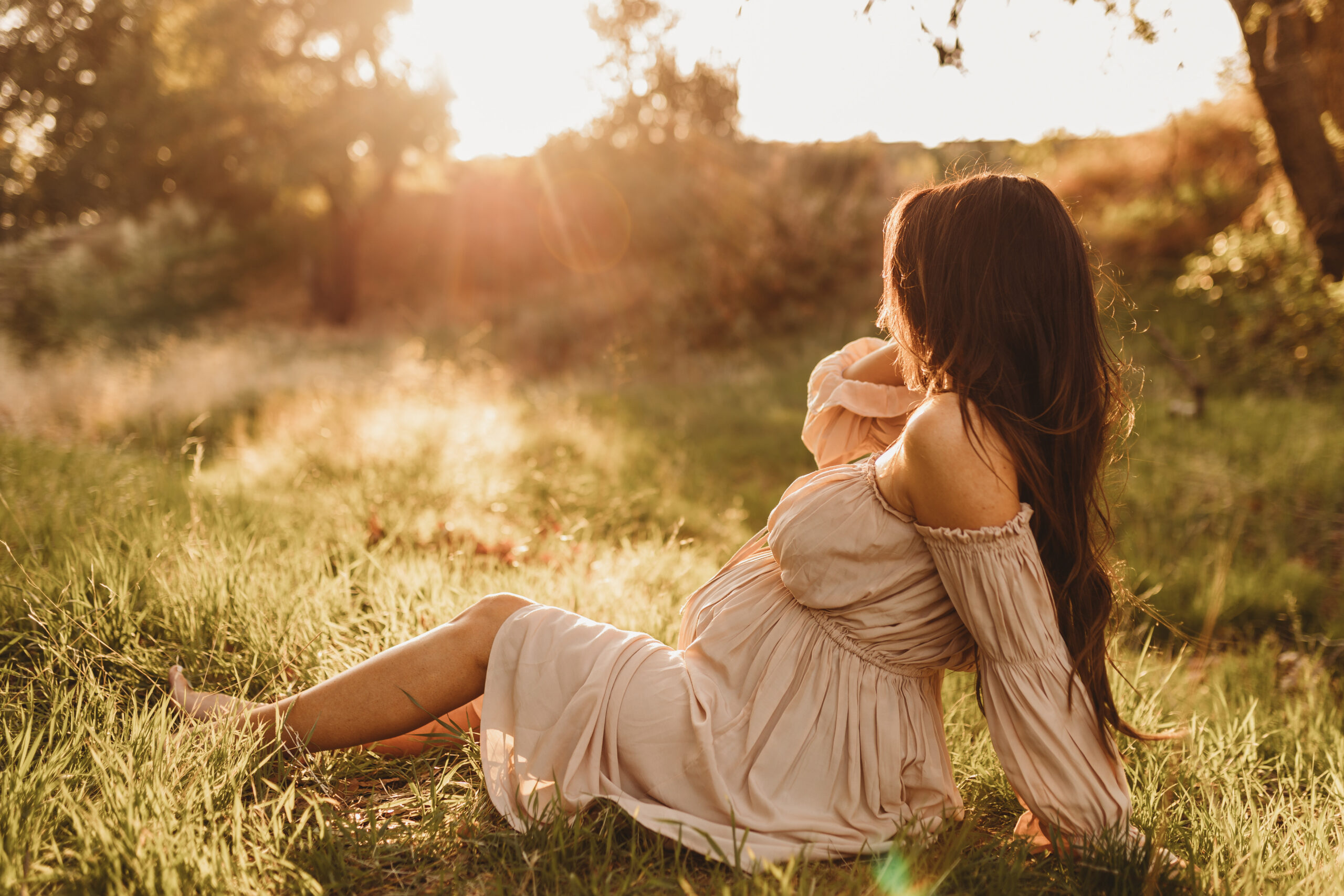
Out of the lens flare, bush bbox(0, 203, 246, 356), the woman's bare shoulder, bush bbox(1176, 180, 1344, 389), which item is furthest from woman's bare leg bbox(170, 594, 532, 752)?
the lens flare

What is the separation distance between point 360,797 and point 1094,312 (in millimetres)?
2202

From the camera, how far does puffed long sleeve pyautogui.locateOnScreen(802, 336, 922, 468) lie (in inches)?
89.0

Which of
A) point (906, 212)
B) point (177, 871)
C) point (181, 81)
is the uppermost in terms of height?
point (181, 81)

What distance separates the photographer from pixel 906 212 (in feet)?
6.13

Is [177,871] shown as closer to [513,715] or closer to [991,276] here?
[513,715]

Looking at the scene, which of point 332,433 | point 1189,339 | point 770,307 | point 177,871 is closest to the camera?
point 177,871

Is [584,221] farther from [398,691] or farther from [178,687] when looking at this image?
[398,691]

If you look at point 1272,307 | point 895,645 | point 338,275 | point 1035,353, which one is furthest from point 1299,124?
point 338,275

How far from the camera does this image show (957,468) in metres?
1.62

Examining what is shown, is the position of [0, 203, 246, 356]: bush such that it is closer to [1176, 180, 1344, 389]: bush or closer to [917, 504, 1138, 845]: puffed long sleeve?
[917, 504, 1138, 845]: puffed long sleeve

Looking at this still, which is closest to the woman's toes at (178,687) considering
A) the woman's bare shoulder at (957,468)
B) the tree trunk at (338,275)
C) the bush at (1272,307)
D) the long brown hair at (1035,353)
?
the woman's bare shoulder at (957,468)

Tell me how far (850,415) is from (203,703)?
6.58 feet

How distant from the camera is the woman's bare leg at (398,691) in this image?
191 cm

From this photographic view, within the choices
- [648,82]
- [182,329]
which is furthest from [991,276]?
[182,329]
